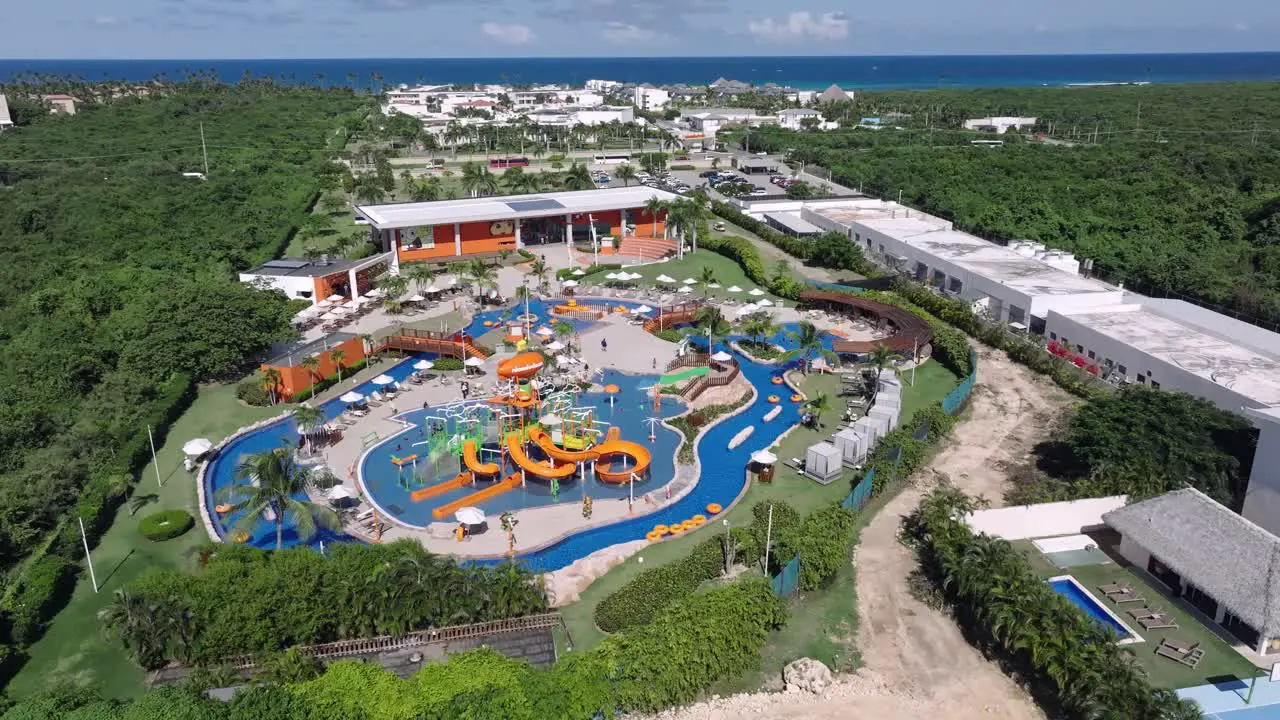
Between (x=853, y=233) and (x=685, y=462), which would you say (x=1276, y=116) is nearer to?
(x=853, y=233)

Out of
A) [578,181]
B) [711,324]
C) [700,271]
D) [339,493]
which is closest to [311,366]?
[339,493]

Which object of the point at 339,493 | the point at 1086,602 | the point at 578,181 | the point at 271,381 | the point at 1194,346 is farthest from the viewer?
the point at 578,181

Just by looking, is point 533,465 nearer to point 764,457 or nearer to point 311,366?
point 764,457

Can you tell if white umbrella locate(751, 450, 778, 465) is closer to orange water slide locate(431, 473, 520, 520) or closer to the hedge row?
orange water slide locate(431, 473, 520, 520)

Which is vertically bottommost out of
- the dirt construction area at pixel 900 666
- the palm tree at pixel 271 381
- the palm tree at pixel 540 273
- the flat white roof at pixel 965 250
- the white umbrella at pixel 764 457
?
the dirt construction area at pixel 900 666

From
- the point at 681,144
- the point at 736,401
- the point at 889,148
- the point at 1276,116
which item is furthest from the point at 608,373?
the point at 1276,116

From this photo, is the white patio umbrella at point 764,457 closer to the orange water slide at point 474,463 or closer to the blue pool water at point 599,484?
the blue pool water at point 599,484

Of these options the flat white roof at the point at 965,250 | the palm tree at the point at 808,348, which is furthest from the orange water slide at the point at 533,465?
the flat white roof at the point at 965,250
